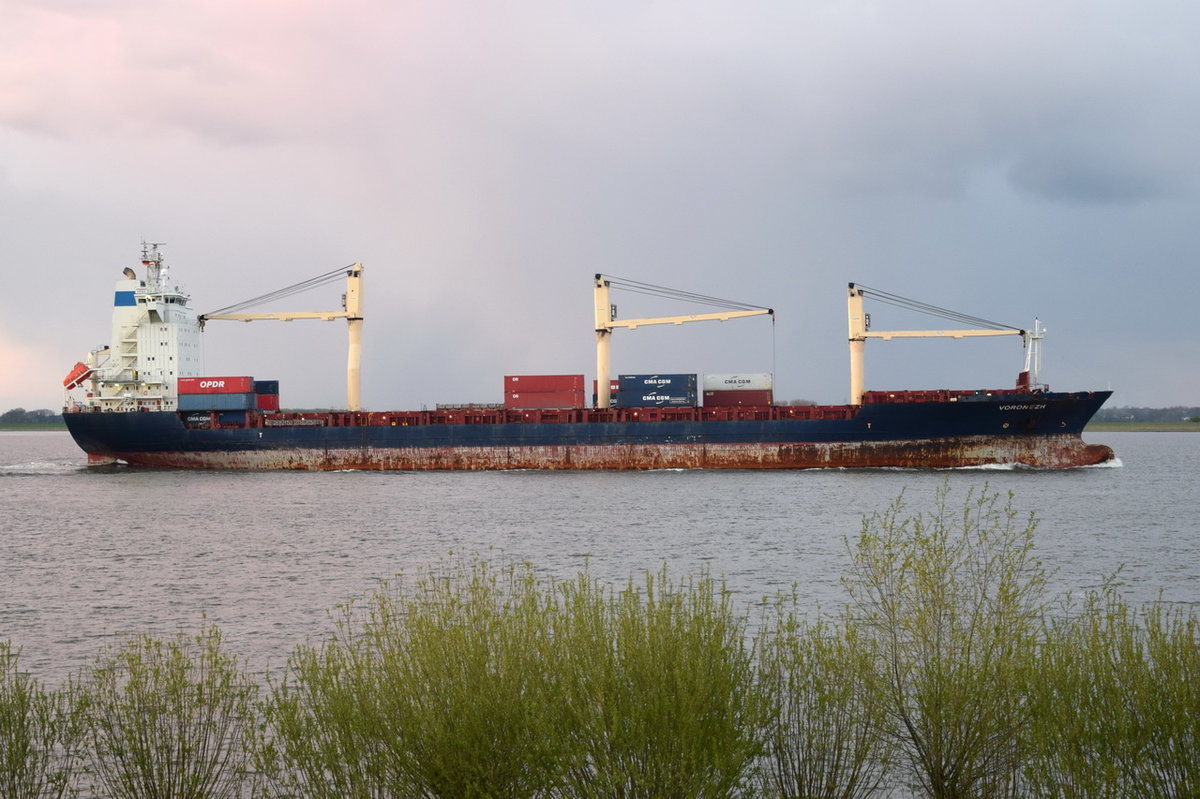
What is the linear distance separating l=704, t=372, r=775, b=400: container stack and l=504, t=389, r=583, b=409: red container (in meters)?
8.37

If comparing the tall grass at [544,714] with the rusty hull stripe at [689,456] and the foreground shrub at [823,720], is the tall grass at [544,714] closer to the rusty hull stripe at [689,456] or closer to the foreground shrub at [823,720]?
the foreground shrub at [823,720]

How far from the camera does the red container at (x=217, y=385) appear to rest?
202ft

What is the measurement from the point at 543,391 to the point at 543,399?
0.53m

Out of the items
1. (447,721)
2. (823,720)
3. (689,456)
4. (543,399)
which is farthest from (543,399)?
(447,721)

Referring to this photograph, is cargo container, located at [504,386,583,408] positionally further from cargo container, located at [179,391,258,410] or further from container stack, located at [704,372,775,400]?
cargo container, located at [179,391,258,410]

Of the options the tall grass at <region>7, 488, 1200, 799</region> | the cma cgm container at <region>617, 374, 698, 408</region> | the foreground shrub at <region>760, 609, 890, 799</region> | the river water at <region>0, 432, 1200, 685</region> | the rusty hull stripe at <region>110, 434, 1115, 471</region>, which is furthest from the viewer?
the cma cgm container at <region>617, 374, 698, 408</region>

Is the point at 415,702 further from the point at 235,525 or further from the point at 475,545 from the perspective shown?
the point at 235,525

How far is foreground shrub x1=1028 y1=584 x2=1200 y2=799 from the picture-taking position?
7.88 meters

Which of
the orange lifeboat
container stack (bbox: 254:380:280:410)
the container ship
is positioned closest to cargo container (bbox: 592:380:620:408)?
the container ship

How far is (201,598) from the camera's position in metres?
22.0

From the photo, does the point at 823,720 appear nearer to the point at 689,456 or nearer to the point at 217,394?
the point at 689,456

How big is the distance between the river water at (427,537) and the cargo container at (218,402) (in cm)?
611

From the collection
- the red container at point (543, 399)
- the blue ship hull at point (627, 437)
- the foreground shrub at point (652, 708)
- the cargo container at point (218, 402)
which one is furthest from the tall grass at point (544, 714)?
the cargo container at point (218, 402)

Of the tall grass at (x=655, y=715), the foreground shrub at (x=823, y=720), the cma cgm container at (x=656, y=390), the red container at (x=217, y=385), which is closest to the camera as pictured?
the tall grass at (x=655, y=715)
